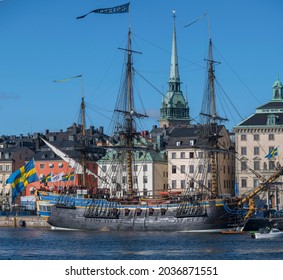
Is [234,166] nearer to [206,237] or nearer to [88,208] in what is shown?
[88,208]

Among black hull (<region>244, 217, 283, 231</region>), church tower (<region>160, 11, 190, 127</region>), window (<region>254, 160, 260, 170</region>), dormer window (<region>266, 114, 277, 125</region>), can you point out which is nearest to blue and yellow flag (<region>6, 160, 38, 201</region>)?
black hull (<region>244, 217, 283, 231</region>)

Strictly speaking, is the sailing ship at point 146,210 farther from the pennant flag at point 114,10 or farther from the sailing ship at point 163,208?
the pennant flag at point 114,10

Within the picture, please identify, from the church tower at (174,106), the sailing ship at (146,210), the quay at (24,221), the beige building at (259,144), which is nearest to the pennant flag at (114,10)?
the sailing ship at (146,210)

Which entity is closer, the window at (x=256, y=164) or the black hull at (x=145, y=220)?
the black hull at (x=145, y=220)

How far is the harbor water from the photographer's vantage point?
192 ft

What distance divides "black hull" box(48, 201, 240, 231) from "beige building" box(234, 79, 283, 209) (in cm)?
3063

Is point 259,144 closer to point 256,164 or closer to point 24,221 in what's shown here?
point 256,164

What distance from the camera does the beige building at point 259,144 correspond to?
11750 centimetres

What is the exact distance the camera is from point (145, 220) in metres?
88.0

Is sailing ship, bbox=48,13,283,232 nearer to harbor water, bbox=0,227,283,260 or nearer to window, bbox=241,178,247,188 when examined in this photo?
harbor water, bbox=0,227,283,260

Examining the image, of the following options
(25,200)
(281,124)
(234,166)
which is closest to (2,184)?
(25,200)

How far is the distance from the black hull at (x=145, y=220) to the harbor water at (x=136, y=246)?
6.78 ft

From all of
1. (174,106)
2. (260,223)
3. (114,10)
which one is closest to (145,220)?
(260,223)
